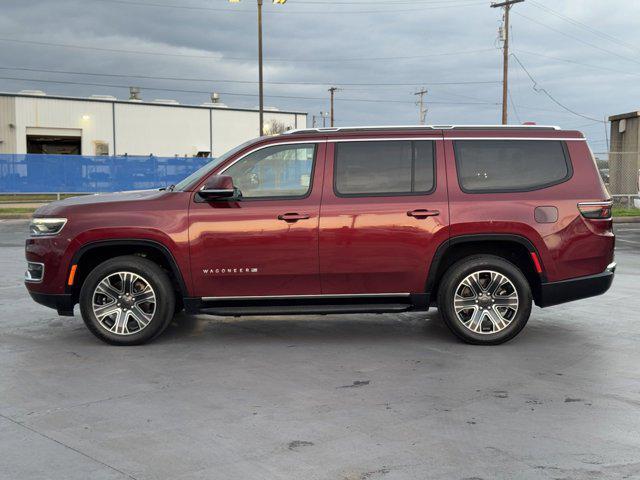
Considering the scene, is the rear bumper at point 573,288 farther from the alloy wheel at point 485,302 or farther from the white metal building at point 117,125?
the white metal building at point 117,125

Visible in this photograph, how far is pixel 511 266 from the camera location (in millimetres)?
6711

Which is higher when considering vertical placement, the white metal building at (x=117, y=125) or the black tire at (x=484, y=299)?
the white metal building at (x=117, y=125)

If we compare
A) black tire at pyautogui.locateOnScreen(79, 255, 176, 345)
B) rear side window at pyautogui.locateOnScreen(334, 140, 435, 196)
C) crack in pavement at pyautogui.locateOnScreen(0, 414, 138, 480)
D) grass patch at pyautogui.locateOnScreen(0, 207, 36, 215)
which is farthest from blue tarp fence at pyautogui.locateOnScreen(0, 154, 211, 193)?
crack in pavement at pyautogui.locateOnScreen(0, 414, 138, 480)

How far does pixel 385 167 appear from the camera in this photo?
6.75 m

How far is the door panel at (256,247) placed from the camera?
655cm

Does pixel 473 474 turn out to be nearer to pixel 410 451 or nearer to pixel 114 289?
pixel 410 451

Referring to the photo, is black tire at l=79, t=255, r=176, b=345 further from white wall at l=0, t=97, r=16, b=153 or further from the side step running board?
white wall at l=0, t=97, r=16, b=153

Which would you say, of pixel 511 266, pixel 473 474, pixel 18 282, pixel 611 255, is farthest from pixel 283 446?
pixel 18 282

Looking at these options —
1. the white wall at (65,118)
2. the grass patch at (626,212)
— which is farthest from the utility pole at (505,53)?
the white wall at (65,118)

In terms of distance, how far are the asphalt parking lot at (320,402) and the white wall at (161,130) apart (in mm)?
44663

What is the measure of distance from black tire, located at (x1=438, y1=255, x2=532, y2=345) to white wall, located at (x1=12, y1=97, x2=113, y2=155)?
45614 millimetres

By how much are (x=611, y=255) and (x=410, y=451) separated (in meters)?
3.75

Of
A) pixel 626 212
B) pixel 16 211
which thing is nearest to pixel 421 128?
pixel 626 212

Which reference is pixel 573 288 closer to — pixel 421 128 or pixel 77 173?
pixel 421 128
